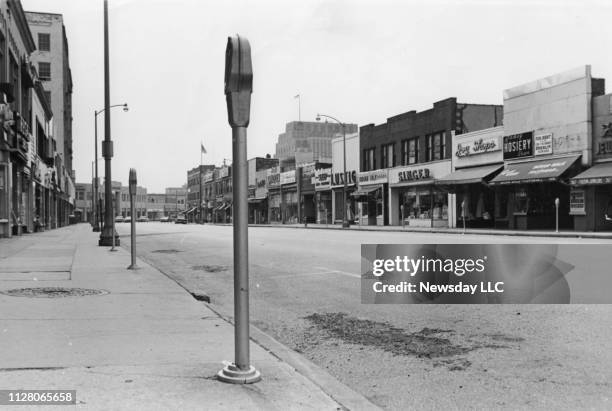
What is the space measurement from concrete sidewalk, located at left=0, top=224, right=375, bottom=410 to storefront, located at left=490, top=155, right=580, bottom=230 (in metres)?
24.6

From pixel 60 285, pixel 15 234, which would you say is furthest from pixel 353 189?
pixel 60 285

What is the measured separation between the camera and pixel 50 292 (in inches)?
366

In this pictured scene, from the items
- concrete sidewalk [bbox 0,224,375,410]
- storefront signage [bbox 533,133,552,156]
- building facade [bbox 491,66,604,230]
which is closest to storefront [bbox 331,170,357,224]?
building facade [bbox 491,66,604,230]

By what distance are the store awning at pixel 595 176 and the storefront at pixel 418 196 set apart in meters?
12.0

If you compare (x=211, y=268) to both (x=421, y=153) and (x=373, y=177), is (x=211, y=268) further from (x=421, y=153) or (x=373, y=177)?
(x=373, y=177)

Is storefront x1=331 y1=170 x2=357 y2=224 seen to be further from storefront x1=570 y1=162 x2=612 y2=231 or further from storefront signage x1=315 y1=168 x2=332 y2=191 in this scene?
storefront x1=570 y1=162 x2=612 y2=231

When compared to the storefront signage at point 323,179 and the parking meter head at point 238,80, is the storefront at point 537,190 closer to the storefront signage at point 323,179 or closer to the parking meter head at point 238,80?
the storefront signage at point 323,179

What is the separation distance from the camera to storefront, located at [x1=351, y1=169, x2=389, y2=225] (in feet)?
157

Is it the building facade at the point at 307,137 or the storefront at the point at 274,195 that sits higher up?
the building facade at the point at 307,137

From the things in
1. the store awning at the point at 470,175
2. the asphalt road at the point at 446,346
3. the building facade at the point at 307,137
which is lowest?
the asphalt road at the point at 446,346

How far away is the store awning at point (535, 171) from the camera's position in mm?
29250

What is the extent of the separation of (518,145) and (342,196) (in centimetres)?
2373

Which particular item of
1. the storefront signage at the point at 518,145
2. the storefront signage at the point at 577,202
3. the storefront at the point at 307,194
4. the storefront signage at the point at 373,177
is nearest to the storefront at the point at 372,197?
the storefront signage at the point at 373,177

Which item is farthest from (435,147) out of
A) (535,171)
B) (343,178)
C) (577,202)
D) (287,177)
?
(287,177)
